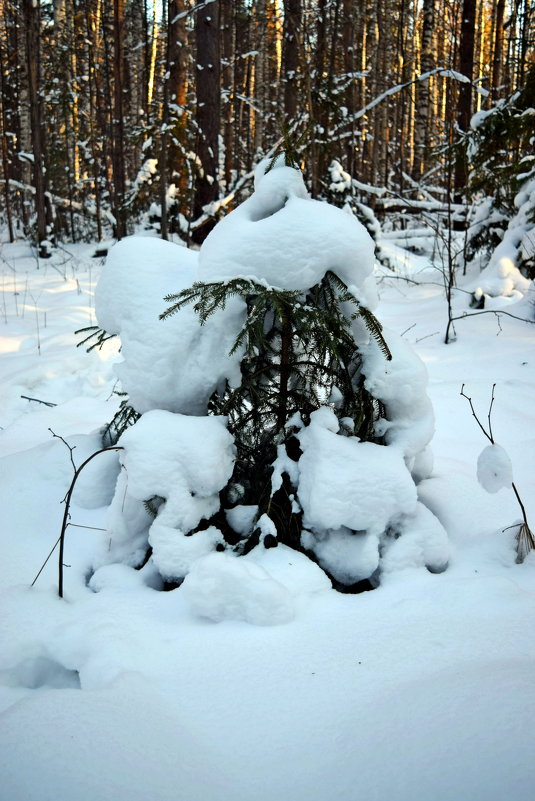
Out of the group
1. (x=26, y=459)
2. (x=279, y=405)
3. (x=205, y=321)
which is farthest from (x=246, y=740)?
(x=26, y=459)

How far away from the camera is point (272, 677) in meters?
1.54

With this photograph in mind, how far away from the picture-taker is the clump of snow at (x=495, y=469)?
1922mm

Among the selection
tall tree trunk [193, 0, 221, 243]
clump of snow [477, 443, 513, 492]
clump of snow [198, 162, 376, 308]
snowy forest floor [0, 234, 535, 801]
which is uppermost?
tall tree trunk [193, 0, 221, 243]

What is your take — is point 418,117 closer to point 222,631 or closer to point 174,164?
point 174,164

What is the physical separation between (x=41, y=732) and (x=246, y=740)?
534mm

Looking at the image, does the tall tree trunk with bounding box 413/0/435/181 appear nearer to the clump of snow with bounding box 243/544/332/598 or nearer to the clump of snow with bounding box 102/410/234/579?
the clump of snow with bounding box 102/410/234/579

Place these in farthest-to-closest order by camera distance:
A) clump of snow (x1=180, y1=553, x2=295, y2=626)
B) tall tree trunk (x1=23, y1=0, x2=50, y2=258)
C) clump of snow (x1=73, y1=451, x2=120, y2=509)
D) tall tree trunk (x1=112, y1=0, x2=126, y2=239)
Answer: tall tree trunk (x1=112, y1=0, x2=126, y2=239) → tall tree trunk (x1=23, y1=0, x2=50, y2=258) → clump of snow (x1=73, y1=451, x2=120, y2=509) → clump of snow (x1=180, y1=553, x2=295, y2=626)

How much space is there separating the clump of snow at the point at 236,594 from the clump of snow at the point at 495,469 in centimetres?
86

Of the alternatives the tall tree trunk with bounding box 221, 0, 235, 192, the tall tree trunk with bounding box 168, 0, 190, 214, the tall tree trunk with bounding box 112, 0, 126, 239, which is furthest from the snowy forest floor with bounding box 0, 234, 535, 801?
the tall tree trunk with bounding box 221, 0, 235, 192

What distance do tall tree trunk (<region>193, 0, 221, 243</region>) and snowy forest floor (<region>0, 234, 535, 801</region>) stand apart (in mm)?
7219

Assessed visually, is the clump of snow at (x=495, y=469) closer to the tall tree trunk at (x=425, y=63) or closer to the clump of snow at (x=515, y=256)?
the clump of snow at (x=515, y=256)

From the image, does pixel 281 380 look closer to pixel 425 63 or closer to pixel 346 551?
pixel 346 551

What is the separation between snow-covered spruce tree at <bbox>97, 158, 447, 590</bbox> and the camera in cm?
201

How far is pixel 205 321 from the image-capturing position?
2.18 m
